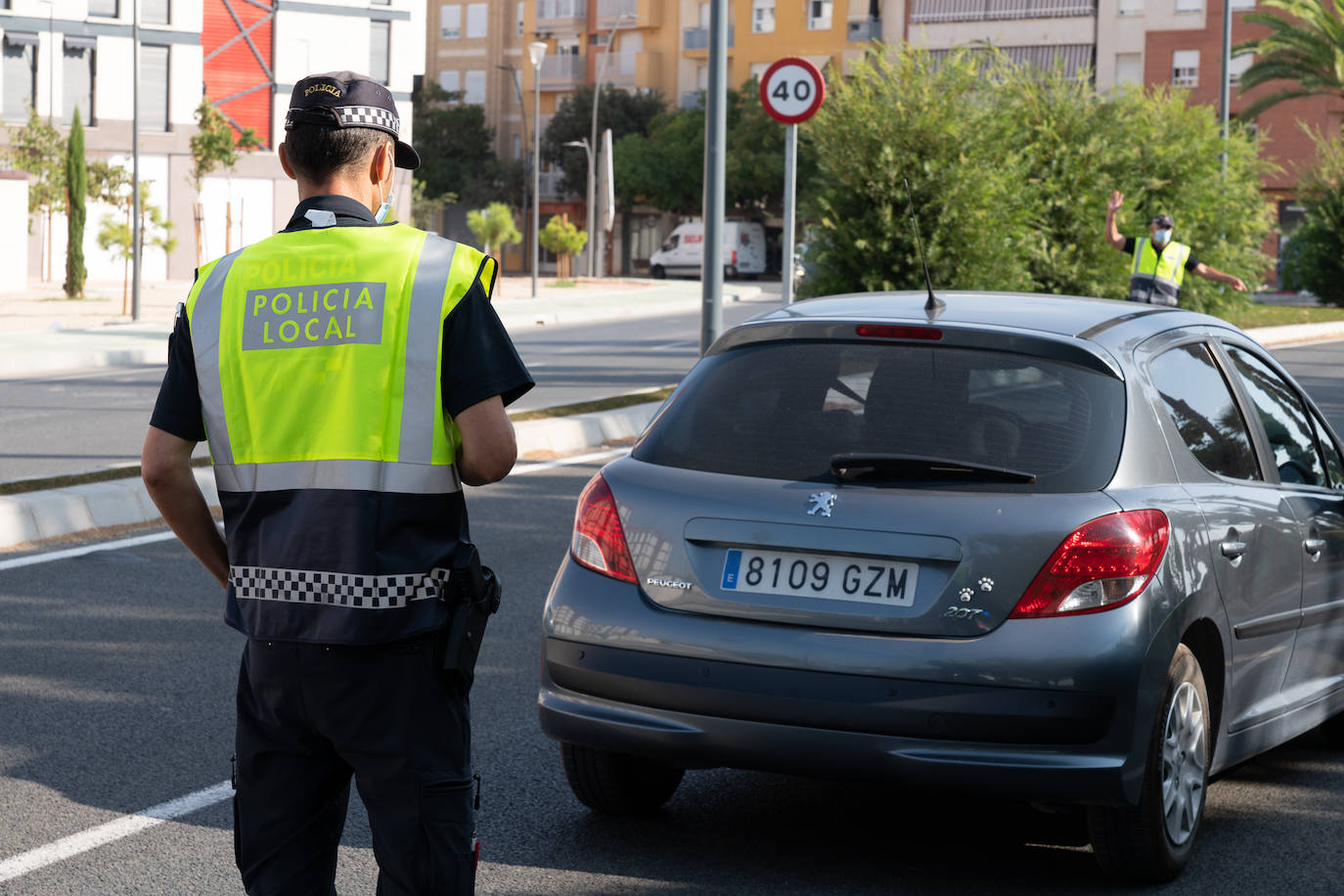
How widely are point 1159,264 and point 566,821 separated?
14.1 m

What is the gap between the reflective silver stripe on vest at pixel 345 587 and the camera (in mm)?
2764

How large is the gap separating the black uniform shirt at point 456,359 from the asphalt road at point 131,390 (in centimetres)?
863

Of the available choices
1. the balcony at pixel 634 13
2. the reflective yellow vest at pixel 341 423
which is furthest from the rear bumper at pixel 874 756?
the balcony at pixel 634 13

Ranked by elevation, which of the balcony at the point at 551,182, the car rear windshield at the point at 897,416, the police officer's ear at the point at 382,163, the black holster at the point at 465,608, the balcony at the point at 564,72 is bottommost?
the black holster at the point at 465,608

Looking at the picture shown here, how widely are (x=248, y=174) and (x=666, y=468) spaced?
52.9 metres

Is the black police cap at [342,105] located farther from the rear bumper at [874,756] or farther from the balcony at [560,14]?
the balcony at [560,14]

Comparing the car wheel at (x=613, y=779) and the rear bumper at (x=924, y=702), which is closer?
the rear bumper at (x=924, y=702)

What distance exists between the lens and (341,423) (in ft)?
9.10

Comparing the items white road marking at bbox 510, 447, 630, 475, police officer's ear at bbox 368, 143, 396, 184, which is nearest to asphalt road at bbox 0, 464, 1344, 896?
police officer's ear at bbox 368, 143, 396, 184

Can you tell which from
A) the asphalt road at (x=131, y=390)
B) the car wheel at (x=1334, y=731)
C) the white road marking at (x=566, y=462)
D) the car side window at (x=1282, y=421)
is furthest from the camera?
the asphalt road at (x=131, y=390)

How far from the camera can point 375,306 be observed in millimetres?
2773

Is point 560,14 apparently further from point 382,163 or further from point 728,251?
point 382,163

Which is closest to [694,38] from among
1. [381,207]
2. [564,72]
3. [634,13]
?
[634,13]

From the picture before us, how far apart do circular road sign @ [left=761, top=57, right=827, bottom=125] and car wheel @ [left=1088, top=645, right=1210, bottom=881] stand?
11.0 meters
